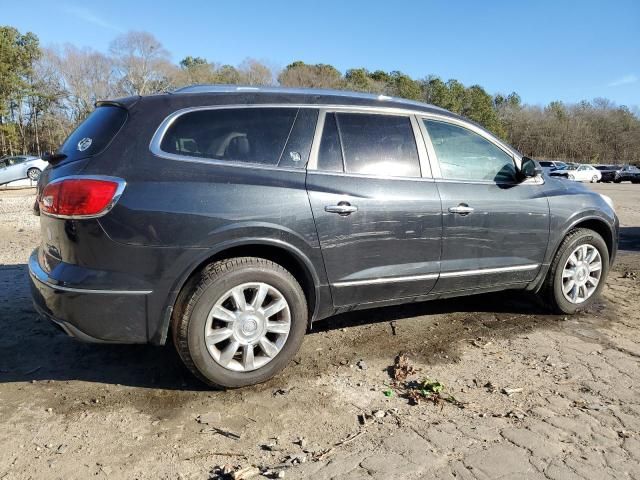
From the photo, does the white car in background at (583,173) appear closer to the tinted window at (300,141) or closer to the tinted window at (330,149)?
the tinted window at (330,149)

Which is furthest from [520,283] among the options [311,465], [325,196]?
[311,465]

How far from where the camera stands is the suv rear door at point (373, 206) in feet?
11.2

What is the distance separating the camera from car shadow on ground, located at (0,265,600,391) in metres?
3.41

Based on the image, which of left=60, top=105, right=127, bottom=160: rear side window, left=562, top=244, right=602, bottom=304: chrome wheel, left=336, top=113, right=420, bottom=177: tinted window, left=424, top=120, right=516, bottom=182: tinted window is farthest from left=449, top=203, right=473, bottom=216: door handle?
left=60, top=105, right=127, bottom=160: rear side window

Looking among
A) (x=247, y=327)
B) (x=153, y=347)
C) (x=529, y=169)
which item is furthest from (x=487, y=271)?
(x=153, y=347)

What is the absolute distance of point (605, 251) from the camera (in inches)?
191

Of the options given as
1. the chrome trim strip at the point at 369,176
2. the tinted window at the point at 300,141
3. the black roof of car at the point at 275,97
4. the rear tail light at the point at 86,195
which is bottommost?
the rear tail light at the point at 86,195

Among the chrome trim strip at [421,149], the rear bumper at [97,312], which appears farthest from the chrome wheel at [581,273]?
the rear bumper at [97,312]

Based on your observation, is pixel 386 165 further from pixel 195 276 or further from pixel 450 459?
pixel 450 459

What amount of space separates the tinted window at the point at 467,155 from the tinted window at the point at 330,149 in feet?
2.73

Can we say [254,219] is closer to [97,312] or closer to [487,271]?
[97,312]

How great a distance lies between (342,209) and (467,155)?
1.36 meters

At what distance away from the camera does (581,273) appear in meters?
4.74

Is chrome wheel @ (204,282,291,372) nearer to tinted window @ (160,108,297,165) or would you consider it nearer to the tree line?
tinted window @ (160,108,297,165)
